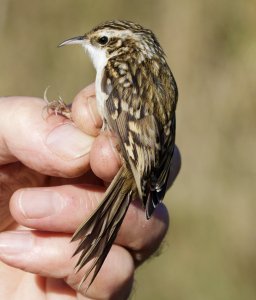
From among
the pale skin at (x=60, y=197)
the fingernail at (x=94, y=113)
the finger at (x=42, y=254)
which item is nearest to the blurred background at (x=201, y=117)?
the pale skin at (x=60, y=197)

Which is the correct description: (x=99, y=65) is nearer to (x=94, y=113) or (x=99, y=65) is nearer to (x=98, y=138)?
(x=94, y=113)

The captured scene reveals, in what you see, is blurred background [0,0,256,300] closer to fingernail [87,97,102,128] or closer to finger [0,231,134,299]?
finger [0,231,134,299]

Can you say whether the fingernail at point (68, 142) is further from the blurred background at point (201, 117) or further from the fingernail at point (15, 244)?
the blurred background at point (201, 117)

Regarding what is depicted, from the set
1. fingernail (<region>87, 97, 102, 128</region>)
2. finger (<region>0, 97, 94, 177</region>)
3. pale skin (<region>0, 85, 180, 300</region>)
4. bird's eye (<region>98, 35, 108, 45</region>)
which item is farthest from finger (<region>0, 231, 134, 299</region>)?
bird's eye (<region>98, 35, 108, 45</region>)

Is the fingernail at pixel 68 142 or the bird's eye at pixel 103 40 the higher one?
the bird's eye at pixel 103 40

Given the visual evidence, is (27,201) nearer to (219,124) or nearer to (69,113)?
(69,113)

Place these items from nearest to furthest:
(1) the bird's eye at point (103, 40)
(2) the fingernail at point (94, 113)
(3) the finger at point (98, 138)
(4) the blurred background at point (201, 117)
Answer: (3) the finger at point (98, 138) → (2) the fingernail at point (94, 113) → (1) the bird's eye at point (103, 40) → (4) the blurred background at point (201, 117)
